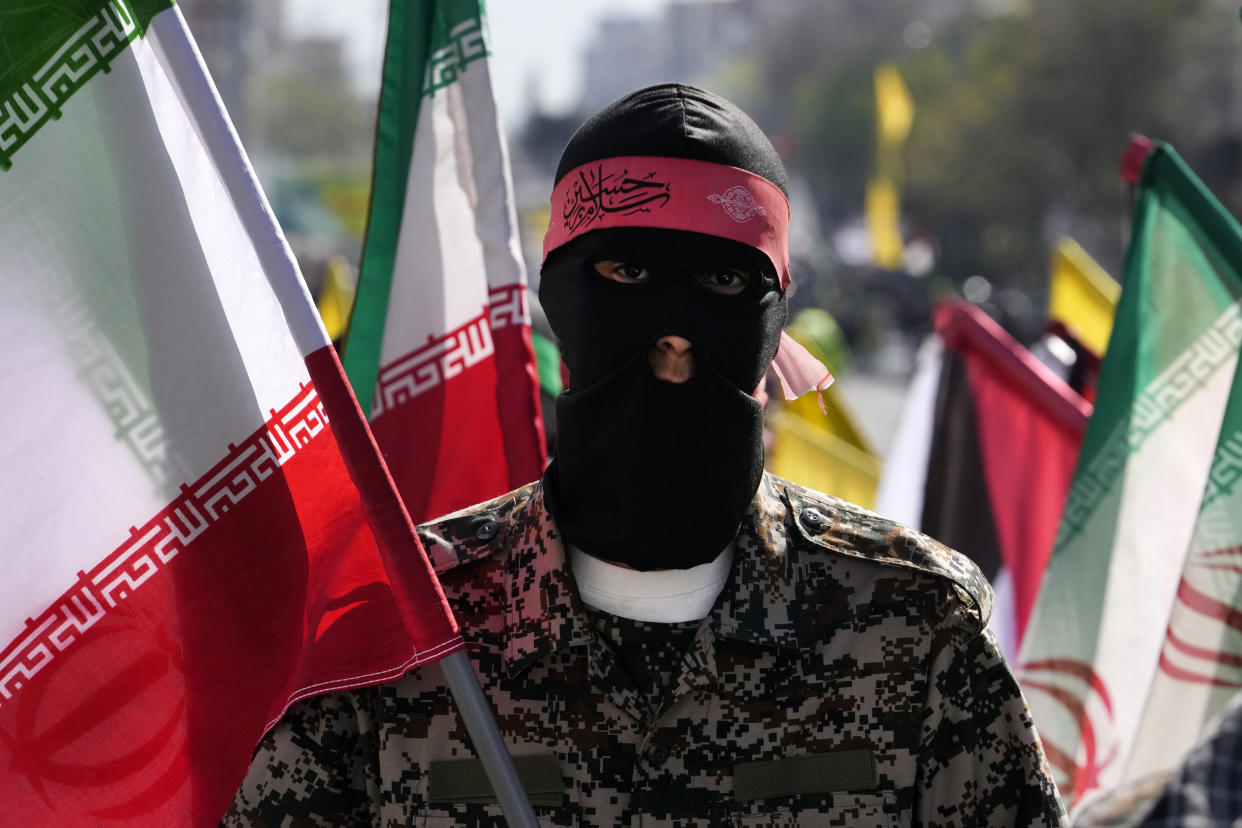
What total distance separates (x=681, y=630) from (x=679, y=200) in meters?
0.56

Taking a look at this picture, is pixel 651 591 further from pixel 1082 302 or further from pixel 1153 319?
pixel 1082 302

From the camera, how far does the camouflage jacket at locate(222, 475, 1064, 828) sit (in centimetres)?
214

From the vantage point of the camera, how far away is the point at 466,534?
7.62 feet

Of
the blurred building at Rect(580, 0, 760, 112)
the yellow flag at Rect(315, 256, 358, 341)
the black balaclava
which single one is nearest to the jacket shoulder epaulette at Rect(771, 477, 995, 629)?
the black balaclava

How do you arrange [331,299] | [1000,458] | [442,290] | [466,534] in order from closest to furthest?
[466,534] → [442,290] → [1000,458] → [331,299]

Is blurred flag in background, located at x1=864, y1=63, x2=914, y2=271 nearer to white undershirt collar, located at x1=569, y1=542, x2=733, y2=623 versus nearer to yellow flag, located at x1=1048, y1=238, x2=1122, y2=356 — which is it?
yellow flag, located at x1=1048, y1=238, x2=1122, y2=356

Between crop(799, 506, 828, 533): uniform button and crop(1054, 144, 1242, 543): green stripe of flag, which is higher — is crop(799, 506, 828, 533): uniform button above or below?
below

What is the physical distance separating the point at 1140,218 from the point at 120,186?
2288 mm

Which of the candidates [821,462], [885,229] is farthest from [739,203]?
[885,229]

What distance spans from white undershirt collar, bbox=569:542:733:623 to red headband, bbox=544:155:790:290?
16.5 inches

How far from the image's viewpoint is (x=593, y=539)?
7.21ft

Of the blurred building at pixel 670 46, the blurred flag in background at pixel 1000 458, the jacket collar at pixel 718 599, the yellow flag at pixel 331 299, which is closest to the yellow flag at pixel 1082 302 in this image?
the blurred flag in background at pixel 1000 458

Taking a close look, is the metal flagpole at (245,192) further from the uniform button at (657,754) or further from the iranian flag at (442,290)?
the iranian flag at (442,290)

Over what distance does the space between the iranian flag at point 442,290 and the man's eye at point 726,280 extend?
107cm
